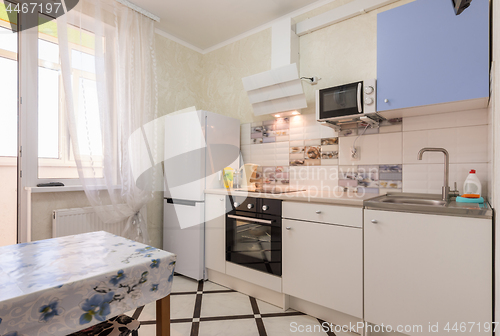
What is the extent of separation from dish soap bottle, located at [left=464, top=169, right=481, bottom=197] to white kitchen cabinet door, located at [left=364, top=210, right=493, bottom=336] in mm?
490

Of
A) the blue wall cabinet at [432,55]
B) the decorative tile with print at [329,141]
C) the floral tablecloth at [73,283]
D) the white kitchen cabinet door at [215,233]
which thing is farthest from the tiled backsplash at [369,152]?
the floral tablecloth at [73,283]

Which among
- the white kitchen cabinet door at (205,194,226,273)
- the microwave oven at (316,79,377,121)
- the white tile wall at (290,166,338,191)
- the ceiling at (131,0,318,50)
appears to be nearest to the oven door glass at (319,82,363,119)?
the microwave oven at (316,79,377,121)

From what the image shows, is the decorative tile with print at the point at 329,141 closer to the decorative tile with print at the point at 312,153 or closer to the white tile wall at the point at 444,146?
the decorative tile with print at the point at 312,153

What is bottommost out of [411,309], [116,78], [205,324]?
[205,324]

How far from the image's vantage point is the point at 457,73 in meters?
1.66

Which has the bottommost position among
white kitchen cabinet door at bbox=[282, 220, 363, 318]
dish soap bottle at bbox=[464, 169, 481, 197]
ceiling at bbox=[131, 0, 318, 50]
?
white kitchen cabinet door at bbox=[282, 220, 363, 318]

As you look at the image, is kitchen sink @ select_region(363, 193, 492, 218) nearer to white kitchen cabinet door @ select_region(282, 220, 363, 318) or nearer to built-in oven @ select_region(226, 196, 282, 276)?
white kitchen cabinet door @ select_region(282, 220, 363, 318)

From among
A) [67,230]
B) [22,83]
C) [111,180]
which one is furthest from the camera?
[111,180]

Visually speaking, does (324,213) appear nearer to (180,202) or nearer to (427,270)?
(427,270)

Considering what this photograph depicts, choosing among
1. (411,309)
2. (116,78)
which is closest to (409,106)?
(411,309)

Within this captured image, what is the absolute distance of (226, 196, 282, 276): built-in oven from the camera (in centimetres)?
216

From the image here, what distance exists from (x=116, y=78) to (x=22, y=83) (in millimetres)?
709

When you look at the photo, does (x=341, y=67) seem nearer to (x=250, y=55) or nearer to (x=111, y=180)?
(x=250, y=55)

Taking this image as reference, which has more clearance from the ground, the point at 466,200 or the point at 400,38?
the point at 400,38
